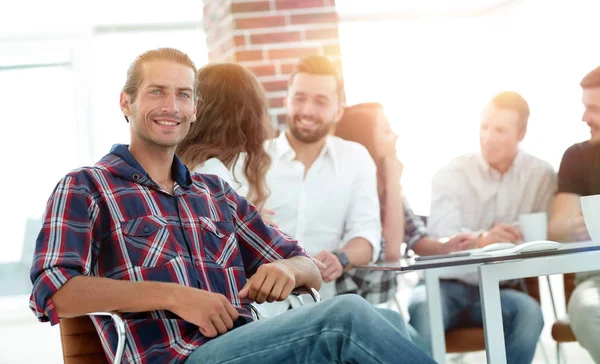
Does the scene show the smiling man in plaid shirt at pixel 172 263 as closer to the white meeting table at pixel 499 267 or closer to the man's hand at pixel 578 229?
the white meeting table at pixel 499 267

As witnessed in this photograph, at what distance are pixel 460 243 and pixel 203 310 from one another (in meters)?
1.75

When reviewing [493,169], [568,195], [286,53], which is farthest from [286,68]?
[568,195]

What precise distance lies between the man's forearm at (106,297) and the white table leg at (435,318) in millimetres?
1055

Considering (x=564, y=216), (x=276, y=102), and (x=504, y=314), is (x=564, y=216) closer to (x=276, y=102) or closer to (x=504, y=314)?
(x=504, y=314)

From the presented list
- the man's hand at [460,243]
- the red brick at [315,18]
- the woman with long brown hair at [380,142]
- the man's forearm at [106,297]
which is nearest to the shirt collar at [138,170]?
the man's forearm at [106,297]

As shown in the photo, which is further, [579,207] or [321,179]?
[321,179]

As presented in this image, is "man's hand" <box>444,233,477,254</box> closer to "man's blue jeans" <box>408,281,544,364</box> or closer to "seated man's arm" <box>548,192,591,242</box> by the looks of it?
"man's blue jeans" <box>408,281,544,364</box>

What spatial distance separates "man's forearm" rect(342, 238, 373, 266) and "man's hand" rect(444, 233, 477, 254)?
300 mm

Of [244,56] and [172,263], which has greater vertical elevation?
[244,56]

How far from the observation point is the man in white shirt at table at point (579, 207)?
2.62 meters

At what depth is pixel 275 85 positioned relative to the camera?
3.92m

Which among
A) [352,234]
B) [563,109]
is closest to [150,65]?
[352,234]

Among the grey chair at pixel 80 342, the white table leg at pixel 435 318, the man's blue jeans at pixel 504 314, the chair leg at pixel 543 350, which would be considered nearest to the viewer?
the grey chair at pixel 80 342

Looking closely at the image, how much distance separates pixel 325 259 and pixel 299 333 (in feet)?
4.67
